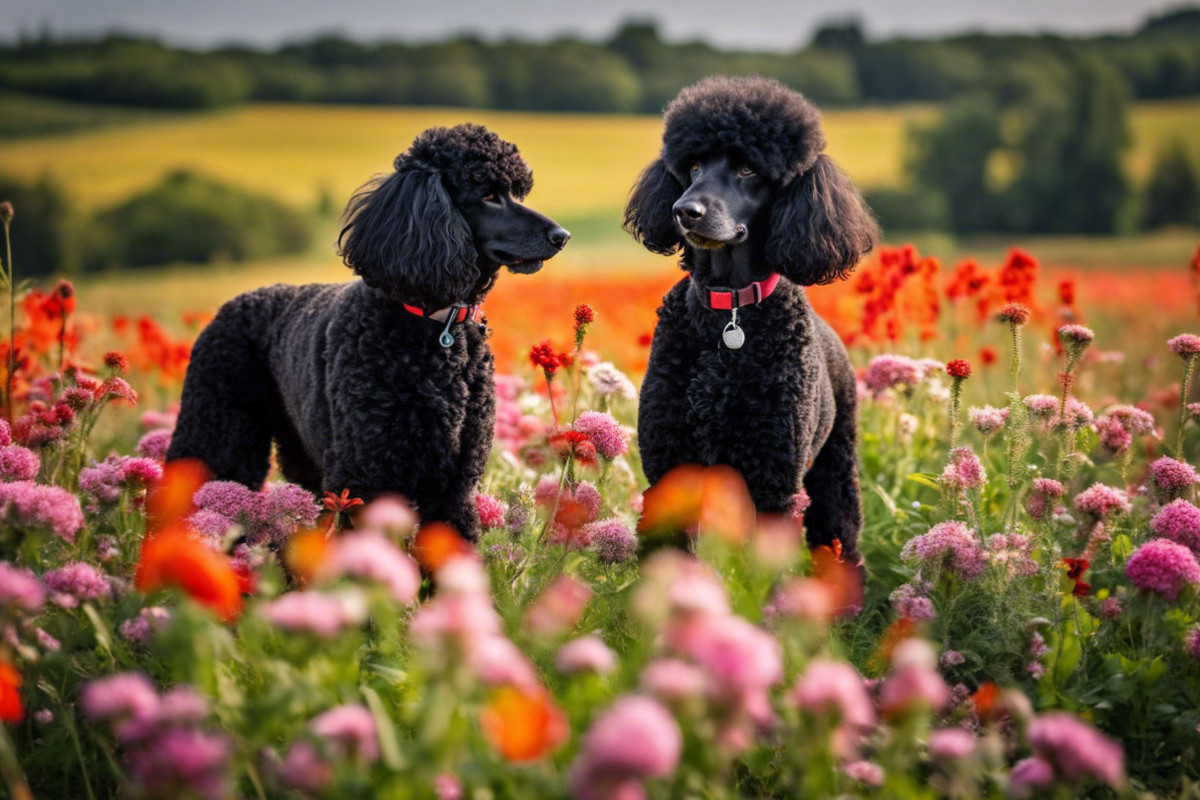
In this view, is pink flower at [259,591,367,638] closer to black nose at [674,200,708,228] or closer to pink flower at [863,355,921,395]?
black nose at [674,200,708,228]

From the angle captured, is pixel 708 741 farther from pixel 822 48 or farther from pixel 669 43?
pixel 822 48

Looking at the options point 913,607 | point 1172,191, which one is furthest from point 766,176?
point 1172,191

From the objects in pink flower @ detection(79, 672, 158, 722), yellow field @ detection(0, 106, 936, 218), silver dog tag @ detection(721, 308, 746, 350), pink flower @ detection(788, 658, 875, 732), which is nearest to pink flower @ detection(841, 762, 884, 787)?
pink flower @ detection(788, 658, 875, 732)

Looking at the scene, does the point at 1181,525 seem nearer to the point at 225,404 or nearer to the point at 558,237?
the point at 558,237

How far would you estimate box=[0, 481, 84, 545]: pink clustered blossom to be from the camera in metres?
2.12

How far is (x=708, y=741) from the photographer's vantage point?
1453 mm

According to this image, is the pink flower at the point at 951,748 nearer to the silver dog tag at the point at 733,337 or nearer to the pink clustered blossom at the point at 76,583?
the pink clustered blossom at the point at 76,583

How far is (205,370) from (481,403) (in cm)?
128

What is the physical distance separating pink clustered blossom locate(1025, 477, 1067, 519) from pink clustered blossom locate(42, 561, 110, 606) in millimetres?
2503

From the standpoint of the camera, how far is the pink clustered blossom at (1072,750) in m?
1.51

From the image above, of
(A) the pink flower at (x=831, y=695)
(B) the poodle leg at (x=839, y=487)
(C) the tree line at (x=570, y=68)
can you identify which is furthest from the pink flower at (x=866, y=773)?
(C) the tree line at (x=570, y=68)

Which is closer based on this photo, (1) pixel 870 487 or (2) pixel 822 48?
(1) pixel 870 487

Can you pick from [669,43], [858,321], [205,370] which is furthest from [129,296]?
[669,43]

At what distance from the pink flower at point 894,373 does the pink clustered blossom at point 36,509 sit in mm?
3052
